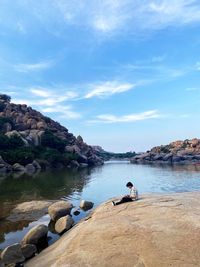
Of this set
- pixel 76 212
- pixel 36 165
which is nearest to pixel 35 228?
pixel 76 212

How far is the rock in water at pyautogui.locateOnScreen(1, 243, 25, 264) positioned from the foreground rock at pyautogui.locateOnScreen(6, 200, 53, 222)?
905 centimetres

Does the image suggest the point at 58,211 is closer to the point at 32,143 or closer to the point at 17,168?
the point at 17,168

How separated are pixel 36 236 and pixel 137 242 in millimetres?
7465

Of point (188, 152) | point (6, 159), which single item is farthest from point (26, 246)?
point (188, 152)

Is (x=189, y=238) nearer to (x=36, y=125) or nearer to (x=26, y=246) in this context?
(x=26, y=246)

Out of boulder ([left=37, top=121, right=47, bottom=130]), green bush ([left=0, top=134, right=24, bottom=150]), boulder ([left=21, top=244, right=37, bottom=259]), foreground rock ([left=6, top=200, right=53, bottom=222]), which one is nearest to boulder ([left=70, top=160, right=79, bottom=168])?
green bush ([left=0, top=134, right=24, bottom=150])

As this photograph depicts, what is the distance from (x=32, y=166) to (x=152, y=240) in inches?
2946

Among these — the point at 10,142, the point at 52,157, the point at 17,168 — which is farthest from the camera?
the point at 52,157

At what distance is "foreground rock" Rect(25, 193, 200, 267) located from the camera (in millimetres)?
10641

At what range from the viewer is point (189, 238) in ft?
37.3

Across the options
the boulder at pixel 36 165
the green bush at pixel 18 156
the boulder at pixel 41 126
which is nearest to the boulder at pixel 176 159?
the boulder at pixel 41 126

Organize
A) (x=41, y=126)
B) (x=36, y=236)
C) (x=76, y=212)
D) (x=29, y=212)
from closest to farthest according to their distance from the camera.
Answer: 1. (x=36, y=236)
2. (x=29, y=212)
3. (x=76, y=212)
4. (x=41, y=126)

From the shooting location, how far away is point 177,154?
6078 inches

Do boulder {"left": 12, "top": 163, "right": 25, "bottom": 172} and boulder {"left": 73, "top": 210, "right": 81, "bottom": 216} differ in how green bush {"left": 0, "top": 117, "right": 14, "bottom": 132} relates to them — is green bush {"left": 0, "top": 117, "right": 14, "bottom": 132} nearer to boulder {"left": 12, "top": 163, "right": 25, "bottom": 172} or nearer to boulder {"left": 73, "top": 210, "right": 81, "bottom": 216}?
boulder {"left": 12, "top": 163, "right": 25, "bottom": 172}
